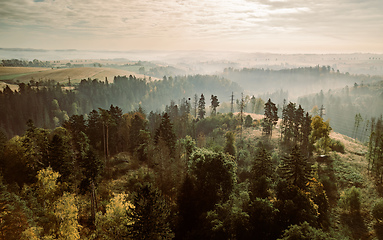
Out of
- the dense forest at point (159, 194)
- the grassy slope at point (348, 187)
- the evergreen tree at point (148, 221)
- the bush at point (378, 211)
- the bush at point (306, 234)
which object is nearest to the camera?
the bush at point (306, 234)

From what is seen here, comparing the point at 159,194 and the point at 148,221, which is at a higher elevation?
the point at 148,221

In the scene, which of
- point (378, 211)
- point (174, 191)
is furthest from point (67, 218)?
point (378, 211)

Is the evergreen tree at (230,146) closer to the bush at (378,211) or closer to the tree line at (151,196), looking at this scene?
the tree line at (151,196)

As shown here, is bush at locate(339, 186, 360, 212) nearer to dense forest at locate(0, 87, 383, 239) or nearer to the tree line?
dense forest at locate(0, 87, 383, 239)

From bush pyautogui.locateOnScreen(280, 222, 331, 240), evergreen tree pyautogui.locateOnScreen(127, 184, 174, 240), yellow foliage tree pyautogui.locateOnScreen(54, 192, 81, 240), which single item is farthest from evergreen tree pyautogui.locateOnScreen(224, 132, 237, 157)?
yellow foliage tree pyautogui.locateOnScreen(54, 192, 81, 240)

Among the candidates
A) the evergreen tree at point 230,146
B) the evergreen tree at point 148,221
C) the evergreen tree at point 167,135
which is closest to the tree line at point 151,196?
the evergreen tree at point 148,221

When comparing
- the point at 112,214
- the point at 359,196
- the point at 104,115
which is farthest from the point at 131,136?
the point at 359,196

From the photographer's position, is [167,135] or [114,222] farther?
[167,135]

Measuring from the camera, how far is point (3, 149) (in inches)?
1911

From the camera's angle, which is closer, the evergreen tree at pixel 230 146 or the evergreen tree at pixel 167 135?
the evergreen tree at pixel 167 135

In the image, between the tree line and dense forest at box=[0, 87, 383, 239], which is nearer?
the tree line

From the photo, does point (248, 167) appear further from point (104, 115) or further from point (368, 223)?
point (104, 115)

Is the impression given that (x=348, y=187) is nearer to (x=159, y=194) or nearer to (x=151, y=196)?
(x=159, y=194)

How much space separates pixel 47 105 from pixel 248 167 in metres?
157
